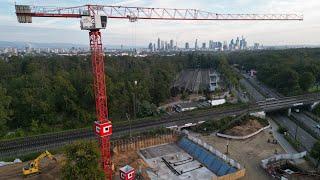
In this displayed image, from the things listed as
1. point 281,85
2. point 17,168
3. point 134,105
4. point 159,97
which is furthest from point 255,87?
point 17,168

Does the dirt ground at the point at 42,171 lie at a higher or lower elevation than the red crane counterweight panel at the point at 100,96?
lower

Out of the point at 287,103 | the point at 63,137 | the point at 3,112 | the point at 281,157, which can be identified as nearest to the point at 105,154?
the point at 63,137

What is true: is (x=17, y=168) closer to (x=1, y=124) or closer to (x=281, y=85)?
(x=1, y=124)

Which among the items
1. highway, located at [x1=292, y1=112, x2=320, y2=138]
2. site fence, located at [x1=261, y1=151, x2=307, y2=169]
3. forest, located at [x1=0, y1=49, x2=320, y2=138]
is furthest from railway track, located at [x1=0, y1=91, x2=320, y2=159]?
site fence, located at [x1=261, y1=151, x2=307, y2=169]

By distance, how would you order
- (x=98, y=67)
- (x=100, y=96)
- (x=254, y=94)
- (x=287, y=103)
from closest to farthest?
(x=98, y=67) < (x=100, y=96) < (x=287, y=103) < (x=254, y=94)

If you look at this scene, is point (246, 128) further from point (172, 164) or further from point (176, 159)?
point (172, 164)

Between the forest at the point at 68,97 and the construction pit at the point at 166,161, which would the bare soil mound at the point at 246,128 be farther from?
the forest at the point at 68,97

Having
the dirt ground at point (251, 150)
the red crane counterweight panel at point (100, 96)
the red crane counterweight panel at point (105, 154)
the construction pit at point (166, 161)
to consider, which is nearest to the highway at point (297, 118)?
the dirt ground at point (251, 150)
